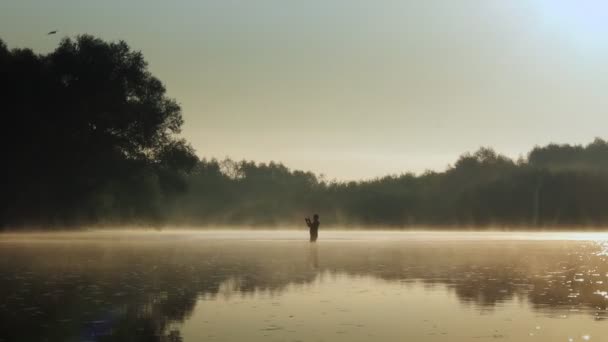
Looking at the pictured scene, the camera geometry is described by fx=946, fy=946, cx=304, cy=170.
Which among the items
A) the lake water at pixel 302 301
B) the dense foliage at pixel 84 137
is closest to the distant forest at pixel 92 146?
the dense foliage at pixel 84 137

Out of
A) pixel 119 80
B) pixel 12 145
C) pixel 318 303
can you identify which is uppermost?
pixel 119 80

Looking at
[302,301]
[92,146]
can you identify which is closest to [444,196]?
[92,146]

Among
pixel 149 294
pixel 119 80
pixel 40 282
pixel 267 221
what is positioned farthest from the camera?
pixel 267 221

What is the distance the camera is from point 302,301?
63.6 feet

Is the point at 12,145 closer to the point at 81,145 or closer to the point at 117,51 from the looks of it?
the point at 81,145

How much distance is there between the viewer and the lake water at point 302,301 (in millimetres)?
14398

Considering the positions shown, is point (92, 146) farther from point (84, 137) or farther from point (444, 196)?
point (444, 196)

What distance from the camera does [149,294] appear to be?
67.5 ft

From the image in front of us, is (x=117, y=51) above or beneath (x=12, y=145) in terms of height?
above

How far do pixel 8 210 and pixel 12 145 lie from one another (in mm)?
5393

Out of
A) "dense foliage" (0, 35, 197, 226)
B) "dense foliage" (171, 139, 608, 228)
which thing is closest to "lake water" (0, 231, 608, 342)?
"dense foliage" (0, 35, 197, 226)

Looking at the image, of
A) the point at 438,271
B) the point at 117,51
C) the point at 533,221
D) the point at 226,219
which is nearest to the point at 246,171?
the point at 226,219

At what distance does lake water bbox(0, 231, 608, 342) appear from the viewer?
1440 cm

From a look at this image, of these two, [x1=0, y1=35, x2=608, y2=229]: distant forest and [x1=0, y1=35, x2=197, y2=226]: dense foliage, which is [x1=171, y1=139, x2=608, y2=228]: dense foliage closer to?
[x1=0, y1=35, x2=608, y2=229]: distant forest
